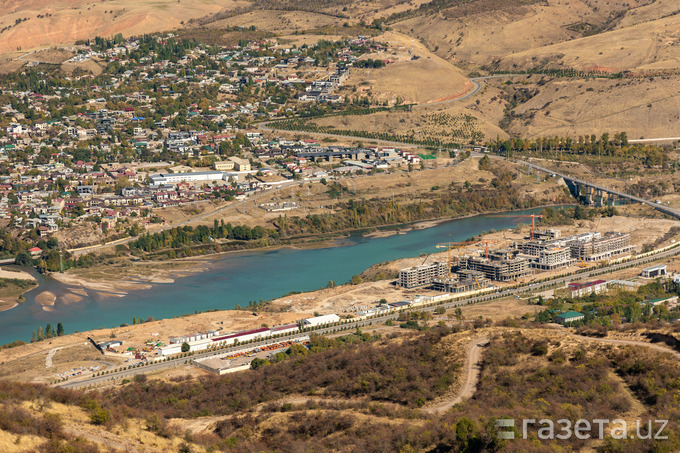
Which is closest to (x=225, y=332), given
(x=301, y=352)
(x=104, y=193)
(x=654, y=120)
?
(x=301, y=352)

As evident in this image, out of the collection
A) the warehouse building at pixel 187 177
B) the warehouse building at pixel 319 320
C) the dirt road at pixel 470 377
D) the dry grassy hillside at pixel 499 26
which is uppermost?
the dry grassy hillside at pixel 499 26

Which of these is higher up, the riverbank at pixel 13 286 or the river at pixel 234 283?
the riverbank at pixel 13 286

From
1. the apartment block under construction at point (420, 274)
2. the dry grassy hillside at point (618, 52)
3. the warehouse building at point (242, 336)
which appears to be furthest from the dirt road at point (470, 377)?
the dry grassy hillside at point (618, 52)

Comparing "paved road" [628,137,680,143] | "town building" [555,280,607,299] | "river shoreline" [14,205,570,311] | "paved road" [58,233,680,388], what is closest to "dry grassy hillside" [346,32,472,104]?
"paved road" [628,137,680,143]

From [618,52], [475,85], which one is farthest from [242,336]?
[618,52]

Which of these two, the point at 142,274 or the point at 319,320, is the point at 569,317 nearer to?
the point at 319,320

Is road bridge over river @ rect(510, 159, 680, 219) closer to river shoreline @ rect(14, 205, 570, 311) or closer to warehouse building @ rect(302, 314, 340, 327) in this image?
river shoreline @ rect(14, 205, 570, 311)

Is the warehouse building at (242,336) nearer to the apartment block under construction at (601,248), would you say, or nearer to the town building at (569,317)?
the town building at (569,317)
